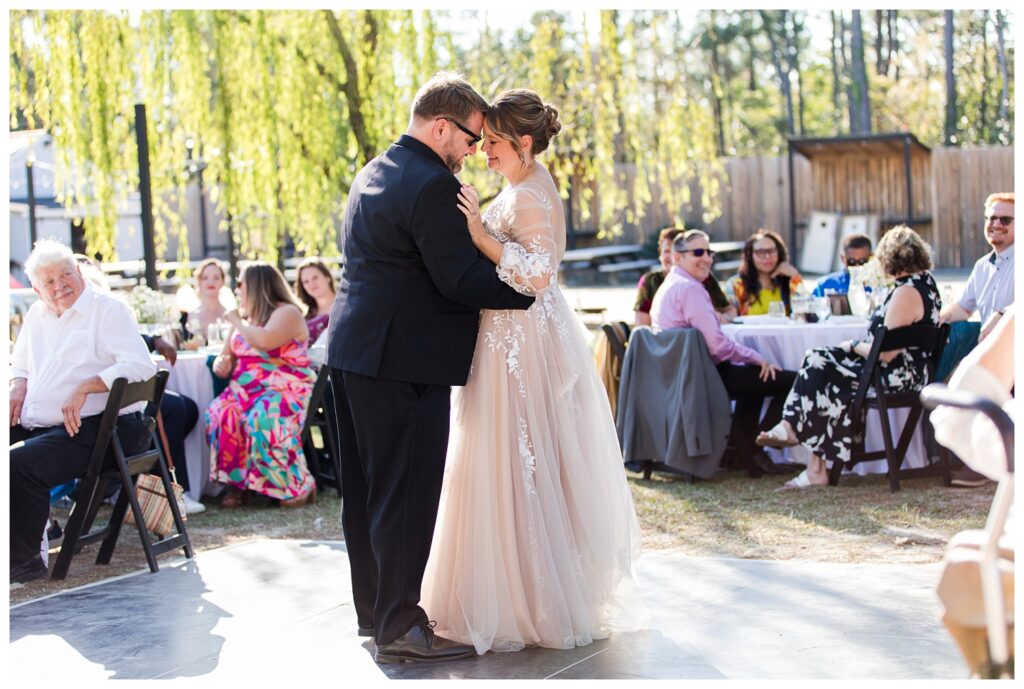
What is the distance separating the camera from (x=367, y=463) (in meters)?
4.30

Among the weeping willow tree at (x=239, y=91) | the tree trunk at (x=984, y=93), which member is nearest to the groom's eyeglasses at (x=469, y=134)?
the weeping willow tree at (x=239, y=91)

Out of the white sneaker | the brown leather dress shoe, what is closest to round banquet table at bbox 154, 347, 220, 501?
the white sneaker

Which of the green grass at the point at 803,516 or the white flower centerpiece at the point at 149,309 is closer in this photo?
the green grass at the point at 803,516

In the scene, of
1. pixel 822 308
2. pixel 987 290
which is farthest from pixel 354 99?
pixel 987 290

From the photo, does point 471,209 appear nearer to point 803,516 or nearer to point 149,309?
point 803,516

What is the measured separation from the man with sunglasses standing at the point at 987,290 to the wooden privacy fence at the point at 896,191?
19821mm

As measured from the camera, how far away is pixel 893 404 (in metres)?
7.37

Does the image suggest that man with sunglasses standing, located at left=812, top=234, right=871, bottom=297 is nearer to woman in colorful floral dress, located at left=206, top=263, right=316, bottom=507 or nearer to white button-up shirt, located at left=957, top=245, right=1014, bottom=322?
white button-up shirt, located at left=957, top=245, right=1014, bottom=322

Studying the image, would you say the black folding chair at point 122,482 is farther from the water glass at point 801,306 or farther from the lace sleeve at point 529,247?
the water glass at point 801,306

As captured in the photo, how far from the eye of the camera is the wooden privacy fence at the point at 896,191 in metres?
27.0

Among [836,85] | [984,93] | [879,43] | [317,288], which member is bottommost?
[317,288]

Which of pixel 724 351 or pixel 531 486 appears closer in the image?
pixel 531 486

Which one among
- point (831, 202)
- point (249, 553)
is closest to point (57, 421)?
point (249, 553)

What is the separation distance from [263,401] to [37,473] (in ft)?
7.66
